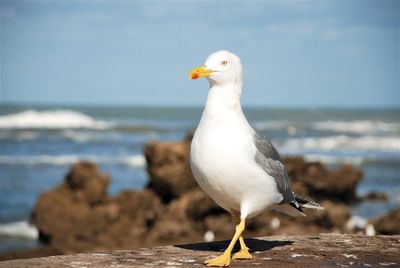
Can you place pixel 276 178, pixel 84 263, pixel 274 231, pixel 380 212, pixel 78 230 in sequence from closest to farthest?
pixel 84 263, pixel 276 178, pixel 274 231, pixel 78 230, pixel 380 212

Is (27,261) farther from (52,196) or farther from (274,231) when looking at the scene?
(52,196)

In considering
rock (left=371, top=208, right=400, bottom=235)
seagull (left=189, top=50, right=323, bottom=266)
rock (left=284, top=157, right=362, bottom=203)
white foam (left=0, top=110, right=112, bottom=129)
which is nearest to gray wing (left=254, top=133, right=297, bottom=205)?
seagull (left=189, top=50, right=323, bottom=266)

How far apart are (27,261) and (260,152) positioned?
161cm

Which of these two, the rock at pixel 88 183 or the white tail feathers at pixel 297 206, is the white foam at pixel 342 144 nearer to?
the rock at pixel 88 183

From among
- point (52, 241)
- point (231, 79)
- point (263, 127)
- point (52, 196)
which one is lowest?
point (52, 241)

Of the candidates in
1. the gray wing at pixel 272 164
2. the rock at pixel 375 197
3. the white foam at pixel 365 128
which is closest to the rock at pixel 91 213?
the gray wing at pixel 272 164

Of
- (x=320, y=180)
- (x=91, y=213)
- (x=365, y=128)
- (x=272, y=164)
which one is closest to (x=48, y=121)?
(x=365, y=128)

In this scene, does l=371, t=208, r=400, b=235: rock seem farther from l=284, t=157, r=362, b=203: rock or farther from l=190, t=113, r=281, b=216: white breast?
l=190, t=113, r=281, b=216: white breast

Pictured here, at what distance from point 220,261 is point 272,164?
2.59 ft

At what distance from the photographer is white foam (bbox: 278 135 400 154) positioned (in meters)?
34.2

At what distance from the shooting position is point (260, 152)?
174 inches

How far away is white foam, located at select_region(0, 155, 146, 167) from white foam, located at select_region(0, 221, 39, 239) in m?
11.0

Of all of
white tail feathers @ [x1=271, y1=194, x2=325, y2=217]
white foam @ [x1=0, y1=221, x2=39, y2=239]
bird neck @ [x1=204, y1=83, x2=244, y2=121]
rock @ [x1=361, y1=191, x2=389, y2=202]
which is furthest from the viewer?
rock @ [x1=361, y1=191, x2=389, y2=202]

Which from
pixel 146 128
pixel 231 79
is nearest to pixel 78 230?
pixel 231 79
